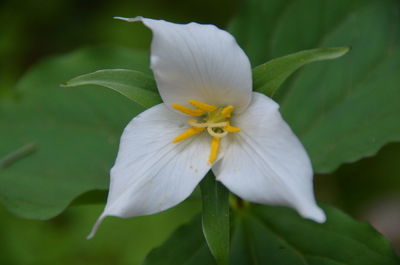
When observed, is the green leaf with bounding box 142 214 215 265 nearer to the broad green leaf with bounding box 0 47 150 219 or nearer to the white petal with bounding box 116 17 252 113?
the broad green leaf with bounding box 0 47 150 219

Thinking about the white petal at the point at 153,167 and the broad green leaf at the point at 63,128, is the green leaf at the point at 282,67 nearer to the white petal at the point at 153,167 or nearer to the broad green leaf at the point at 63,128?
the white petal at the point at 153,167

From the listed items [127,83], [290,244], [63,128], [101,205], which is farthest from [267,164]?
[101,205]

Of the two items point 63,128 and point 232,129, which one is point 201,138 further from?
point 63,128

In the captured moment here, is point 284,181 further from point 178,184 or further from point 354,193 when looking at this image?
point 354,193

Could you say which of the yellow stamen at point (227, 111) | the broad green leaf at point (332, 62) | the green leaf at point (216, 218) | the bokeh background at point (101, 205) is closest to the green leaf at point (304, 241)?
the broad green leaf at point (332, 62)

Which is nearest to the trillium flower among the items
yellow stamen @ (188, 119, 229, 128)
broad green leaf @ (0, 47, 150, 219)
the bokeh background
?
yellow stamen @ (188, 119, 229, 128)

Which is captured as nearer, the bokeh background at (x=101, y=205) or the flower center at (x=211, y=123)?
the flower center at (x=211, y=123)

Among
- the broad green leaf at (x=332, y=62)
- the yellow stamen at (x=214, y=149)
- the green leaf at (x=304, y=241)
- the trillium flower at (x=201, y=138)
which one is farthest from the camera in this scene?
the broad green leaf at (x=332, y=62)
